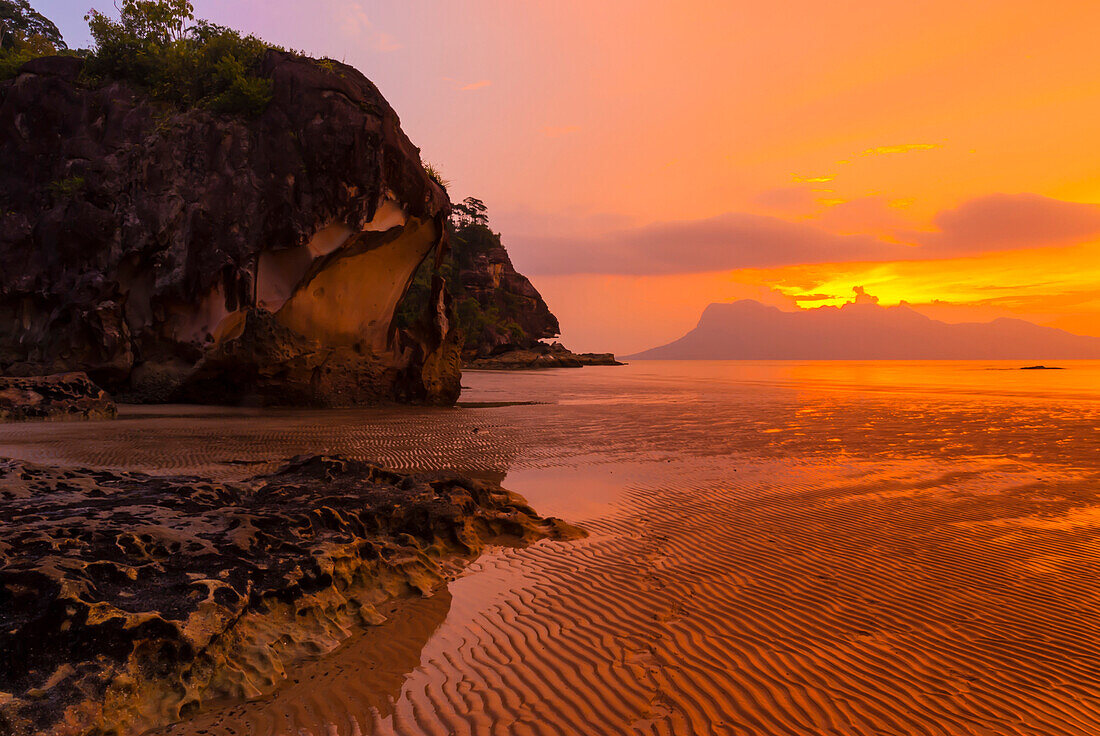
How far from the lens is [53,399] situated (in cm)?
1606

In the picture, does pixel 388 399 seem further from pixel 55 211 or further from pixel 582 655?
pixel 582 655

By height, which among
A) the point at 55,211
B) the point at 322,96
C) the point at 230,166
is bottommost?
the point at 55,211

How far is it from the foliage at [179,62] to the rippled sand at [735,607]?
1339 cm

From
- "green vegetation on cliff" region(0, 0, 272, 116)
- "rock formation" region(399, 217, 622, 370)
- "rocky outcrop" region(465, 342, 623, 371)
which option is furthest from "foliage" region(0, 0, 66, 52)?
"rocky outcrop" region(465, 342, 623, 371)

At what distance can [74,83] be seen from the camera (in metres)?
21.3

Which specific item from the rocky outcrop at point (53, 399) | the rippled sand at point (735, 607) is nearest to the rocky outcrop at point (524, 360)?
the rocky outcrop at point (53, 399)

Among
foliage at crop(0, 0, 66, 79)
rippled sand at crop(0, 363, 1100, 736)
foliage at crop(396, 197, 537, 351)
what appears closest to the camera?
rippled sand at crop(0, 363, 1100, 736)

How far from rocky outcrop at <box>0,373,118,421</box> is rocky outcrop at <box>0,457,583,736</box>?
11.3 meters

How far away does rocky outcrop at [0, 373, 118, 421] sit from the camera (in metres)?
15.4

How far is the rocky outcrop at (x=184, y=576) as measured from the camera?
3283 mm

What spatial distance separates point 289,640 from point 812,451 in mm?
13228

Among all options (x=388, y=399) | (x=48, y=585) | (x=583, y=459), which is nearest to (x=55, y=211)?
(x=388, y=399)

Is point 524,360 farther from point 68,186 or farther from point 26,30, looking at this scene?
point 68,186

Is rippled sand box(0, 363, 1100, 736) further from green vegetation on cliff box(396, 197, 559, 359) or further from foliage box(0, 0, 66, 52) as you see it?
green vegetation on cliff box(396, 197, 559, 359)
